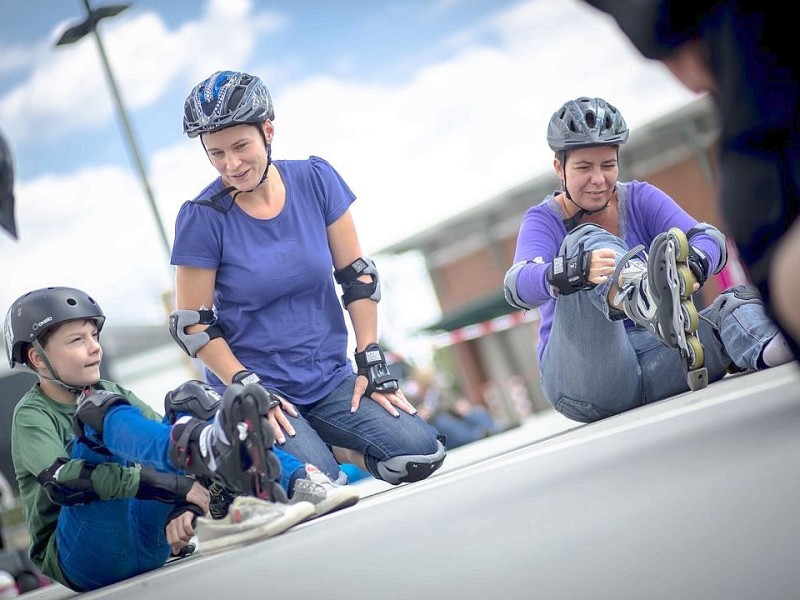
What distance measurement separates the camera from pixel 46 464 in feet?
9.89

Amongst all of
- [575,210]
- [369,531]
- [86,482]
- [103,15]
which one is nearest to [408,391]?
[103,15]

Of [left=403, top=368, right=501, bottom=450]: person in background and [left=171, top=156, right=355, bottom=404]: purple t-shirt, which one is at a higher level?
[left=171, top=156, right=355, bottom=404]: purple t-shirt

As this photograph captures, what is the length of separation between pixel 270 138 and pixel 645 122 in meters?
13.5

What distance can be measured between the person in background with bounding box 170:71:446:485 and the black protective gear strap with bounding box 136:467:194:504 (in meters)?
0.36

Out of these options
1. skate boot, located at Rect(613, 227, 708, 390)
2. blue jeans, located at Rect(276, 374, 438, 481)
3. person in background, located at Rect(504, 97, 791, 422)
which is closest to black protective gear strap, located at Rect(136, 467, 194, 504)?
blue jeans, located at Rect(276, 374, 438, 481)

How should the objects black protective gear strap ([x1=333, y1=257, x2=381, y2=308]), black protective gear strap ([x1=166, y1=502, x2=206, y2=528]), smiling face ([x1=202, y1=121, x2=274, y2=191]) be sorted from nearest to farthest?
black protective gear strap ([x1=166, y1=502, x2=206, y2=528]) → smiling face ([x1=202, y1=121, x2=274, y2=191]) → black protective gear strap ([x1=333, y1=257, x2=381, y2=308])

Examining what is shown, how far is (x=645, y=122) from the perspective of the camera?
639 inches

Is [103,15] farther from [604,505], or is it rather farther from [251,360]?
[604,505]

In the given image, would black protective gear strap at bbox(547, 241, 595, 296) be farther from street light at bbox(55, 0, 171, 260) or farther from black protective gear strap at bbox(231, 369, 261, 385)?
street light at bbox(55, 0, 171, 260)

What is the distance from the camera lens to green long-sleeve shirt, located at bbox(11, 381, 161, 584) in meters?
2.96

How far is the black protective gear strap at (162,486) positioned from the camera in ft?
9.82

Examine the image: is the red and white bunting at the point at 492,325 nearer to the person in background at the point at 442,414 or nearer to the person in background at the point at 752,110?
the person in background at the point at 442,414

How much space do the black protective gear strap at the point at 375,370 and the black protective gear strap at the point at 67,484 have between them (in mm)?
908

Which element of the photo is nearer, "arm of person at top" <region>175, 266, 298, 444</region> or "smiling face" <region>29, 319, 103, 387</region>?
"smiling face" <region>29, 319, 103, 387</region>
